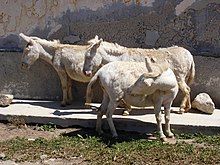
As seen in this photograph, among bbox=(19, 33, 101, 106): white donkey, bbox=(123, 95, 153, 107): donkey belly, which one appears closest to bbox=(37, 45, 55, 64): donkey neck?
bbox=(19, 33, 101, 106): white donkey

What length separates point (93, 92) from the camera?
852cm

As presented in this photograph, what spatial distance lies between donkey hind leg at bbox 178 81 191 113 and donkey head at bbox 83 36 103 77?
4.35 ft

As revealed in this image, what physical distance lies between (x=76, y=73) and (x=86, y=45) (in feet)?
1.80

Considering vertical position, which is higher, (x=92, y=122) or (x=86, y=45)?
(x=86, y=45)

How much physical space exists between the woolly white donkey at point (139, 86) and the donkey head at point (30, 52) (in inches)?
64.2

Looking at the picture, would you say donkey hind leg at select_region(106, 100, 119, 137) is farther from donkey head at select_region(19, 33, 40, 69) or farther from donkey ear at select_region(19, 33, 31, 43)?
donkey ear at select_region(19, 33, 31, 43)

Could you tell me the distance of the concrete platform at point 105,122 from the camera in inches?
287

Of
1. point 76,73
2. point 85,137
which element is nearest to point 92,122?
point 85,137

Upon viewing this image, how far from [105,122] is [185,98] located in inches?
54.9

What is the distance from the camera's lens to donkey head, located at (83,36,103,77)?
784 centimetres

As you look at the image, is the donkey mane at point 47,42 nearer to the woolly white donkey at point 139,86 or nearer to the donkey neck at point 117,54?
the donkey neck at point 117,54

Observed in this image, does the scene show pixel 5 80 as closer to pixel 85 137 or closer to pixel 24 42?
pixel 24 42

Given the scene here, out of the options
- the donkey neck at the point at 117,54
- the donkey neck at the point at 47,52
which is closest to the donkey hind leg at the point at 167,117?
the donkey neck at the point at 117,54

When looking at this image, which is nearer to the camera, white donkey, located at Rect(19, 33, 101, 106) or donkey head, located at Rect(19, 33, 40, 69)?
white donkey, located at Rect(19, 33, 101, 106)
